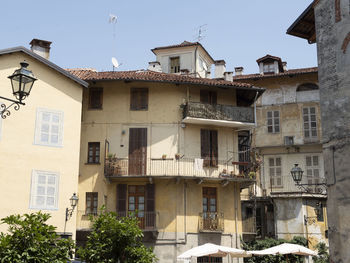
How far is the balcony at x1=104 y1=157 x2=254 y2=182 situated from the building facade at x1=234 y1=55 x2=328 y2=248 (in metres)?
4.94

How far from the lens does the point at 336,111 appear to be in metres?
13.6

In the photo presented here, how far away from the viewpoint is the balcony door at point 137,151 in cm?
2545

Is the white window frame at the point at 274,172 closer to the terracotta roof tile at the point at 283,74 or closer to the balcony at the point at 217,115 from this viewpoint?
the terracotta roof tile at the point at 283,74

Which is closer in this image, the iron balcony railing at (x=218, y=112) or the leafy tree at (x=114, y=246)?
the leafy tree at (x=114, y=246)

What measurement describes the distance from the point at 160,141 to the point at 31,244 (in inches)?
628

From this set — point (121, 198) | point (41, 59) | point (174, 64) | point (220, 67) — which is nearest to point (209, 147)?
point (121, 198)

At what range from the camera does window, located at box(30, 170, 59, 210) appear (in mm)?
21344

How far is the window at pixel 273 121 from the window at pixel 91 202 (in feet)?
45.4

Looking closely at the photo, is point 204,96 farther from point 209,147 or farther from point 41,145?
point 41,145

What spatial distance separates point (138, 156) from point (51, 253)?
15346 mm

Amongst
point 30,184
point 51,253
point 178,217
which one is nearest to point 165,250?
point 178,217

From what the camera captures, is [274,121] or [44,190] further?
[274,121]

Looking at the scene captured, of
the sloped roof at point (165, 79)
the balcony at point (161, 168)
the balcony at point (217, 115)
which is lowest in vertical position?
the balcony at point (161, 168)

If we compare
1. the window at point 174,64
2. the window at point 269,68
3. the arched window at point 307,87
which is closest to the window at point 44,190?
the window at point 174,64
